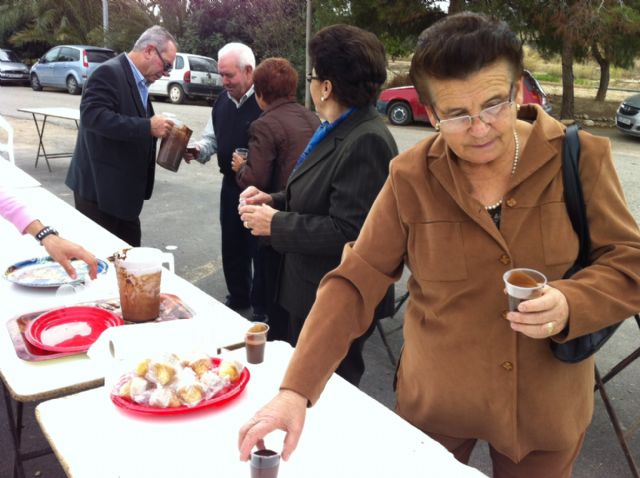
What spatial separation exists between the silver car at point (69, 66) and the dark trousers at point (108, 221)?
52.0ft

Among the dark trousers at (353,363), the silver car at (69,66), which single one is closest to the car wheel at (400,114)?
the silver car at (69,66)

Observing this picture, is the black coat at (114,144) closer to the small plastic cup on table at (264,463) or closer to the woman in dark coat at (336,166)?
the woman in dark coat at (336,166)

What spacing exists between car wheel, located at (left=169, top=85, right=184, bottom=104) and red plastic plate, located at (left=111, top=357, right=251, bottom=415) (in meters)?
17.1

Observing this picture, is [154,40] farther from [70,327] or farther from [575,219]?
[575,219]

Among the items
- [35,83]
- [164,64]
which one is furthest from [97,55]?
[164,64]

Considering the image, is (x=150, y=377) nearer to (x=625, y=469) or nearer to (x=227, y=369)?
(x=227, y=369)

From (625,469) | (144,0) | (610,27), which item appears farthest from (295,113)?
(144,0)

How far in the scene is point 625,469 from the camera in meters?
2.83

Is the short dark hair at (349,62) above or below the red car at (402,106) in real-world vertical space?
above

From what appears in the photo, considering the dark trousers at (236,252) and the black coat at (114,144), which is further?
the dark trousers at (236,252)

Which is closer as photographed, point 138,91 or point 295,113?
point 295,113

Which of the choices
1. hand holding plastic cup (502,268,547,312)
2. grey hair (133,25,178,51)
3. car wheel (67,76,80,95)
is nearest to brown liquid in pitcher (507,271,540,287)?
hand holding plastic cup (502,268,547,312)

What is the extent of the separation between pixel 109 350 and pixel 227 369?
338 mm

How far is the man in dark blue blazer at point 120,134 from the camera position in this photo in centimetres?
369
